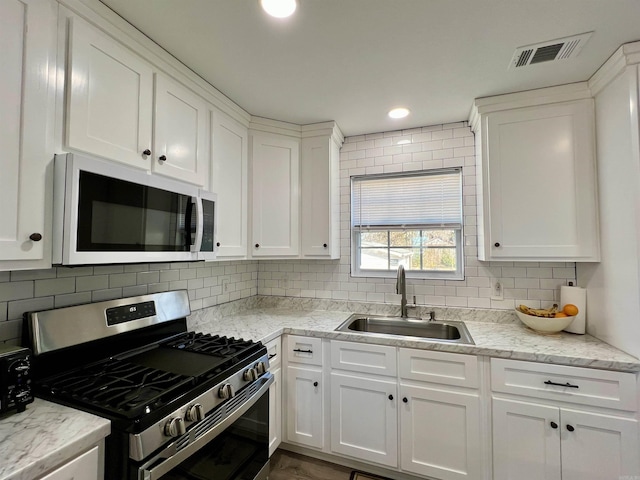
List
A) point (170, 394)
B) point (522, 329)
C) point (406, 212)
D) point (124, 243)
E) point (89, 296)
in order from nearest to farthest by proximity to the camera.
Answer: point (170, 394) → point (124, 243) → point (89, 296) → point (522, 329) → point (406, 212)

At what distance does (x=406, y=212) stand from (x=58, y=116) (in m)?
2.30

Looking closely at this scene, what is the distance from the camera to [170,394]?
113 cm

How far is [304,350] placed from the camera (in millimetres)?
2076

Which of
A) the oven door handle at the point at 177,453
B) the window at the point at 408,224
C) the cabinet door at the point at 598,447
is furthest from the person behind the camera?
the window at the point at 408,224

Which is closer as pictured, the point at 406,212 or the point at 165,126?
the point at 165,126

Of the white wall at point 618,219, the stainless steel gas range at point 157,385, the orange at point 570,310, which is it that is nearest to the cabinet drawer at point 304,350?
the stainless steel gas range at point 157,385

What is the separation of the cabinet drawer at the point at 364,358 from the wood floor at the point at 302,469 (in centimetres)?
69

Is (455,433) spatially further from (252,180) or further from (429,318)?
(252,180)

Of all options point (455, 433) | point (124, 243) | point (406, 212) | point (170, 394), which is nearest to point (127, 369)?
point (170, 394)

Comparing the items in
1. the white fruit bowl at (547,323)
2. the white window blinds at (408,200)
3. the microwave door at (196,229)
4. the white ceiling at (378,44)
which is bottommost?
the white fruit bowl at (547,323)

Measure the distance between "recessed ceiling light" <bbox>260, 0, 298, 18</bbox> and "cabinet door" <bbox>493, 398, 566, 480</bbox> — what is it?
2232mm

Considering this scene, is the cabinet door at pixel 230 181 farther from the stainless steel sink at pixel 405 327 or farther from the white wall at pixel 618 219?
the white wall at pixel 618 219

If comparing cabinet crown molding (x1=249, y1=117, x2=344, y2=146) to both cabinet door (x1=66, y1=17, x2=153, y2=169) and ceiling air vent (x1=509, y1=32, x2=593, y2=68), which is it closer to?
cabinet door (x1=66, y1=17, x2=153, y2=169)

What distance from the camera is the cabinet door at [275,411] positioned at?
1962mm
